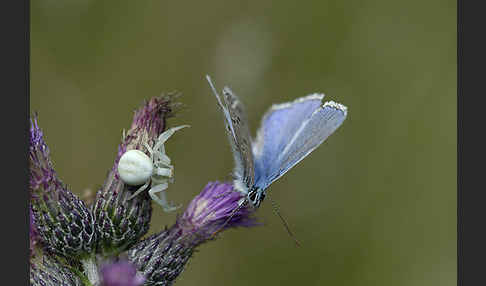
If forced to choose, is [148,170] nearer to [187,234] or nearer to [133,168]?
[133,168]

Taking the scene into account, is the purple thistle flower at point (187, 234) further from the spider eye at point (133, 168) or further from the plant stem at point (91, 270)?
the spider eye at point (133, 168)

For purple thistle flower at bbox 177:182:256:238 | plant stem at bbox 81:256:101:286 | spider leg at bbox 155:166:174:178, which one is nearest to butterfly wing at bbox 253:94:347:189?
purple thistle flower at bbox 177:182:256:238

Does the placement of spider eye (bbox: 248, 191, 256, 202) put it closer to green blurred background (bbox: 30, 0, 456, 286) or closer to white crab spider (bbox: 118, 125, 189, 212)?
white crab spider (bbox: 118, 125, 189, 212)

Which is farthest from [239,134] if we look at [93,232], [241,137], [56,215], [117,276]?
[117,276]

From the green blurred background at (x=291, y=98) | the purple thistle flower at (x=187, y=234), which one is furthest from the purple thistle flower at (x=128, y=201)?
the green blurred background at (x=291, y=98)

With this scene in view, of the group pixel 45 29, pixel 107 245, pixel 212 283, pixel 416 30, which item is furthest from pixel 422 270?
pixel 45 29

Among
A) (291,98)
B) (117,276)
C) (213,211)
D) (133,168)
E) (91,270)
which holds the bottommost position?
(117,276)
